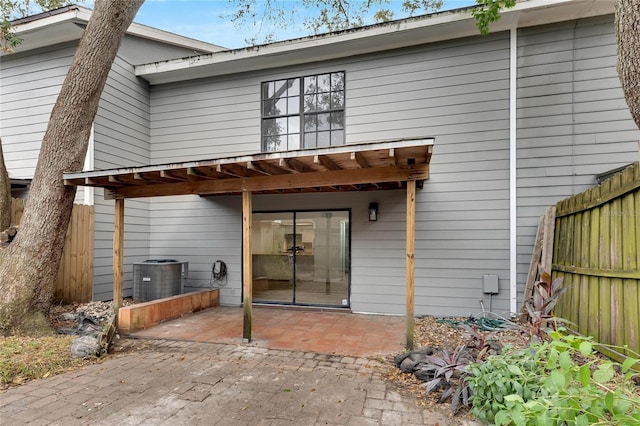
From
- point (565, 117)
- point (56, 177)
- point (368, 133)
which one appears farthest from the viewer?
point (368, 133)

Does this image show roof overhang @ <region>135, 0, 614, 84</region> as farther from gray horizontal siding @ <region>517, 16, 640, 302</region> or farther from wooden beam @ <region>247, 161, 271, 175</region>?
wooden beam @ <region>247, 161, 271, 175</region>

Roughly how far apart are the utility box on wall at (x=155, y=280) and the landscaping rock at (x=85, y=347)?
7.52 ft

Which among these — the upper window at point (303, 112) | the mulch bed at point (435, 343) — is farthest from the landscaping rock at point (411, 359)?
the upper window at point (303, 112)

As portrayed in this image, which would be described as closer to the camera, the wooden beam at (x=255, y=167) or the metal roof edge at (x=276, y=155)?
the metal roof edge at (x=276, y=155)

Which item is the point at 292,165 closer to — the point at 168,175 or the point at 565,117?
the point at 168,175

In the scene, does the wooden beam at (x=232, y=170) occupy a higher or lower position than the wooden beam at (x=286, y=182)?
higher

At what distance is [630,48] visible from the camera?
2.29 m

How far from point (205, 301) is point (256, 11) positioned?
21.4ft

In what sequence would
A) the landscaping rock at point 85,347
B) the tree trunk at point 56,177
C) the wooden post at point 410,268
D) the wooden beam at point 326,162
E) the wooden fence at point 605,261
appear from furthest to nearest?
the tree trunk at point 56,177
the wooden post at point 410,268
the landscaping rock at point 85,347
the wooden beam at point 326,162
the wooden fence at point 605,261

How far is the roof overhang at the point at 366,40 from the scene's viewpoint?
5113 millimetres

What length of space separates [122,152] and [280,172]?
435cm

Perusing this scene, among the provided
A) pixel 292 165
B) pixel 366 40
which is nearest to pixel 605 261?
pixel 292 165

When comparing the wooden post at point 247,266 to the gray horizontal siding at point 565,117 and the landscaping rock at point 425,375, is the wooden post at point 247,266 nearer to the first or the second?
the landscaping rock at point 425,375

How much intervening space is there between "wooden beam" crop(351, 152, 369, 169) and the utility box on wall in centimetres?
436
